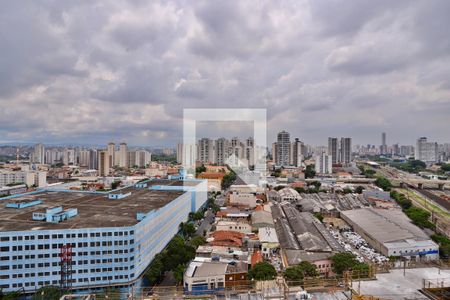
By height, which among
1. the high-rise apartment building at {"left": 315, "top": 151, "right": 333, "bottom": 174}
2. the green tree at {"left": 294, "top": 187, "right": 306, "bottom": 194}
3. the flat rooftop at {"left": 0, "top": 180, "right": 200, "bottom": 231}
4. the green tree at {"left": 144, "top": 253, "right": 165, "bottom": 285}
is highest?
the high-rise apartment building at {"left": 315, "top": 151, "right": 333, "bottom": 174}

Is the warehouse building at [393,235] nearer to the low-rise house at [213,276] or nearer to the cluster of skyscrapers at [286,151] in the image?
the low-rise house at [213,276]

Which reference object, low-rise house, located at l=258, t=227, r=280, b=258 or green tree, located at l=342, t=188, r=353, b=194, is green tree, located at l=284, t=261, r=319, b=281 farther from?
green tree, located at l=342, t=188, r=353, b=194

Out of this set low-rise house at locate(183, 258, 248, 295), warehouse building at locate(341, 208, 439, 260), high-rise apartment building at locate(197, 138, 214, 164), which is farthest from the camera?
high-rise apartment building at locate(197, 138, 214, 164)

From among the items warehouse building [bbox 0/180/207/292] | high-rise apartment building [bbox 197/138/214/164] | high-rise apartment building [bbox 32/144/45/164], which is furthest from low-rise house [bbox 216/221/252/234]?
high-rise apartment building [bbox 32/144/45/164]

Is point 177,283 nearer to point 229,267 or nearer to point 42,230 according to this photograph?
point 229,267

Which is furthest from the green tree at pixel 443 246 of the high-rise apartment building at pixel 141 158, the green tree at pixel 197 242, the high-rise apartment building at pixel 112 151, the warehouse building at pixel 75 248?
the high-rise apartment building at pixel 141 158

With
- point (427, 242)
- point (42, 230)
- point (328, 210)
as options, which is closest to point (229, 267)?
point (42, 230)

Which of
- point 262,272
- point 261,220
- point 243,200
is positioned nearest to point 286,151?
point 243,200

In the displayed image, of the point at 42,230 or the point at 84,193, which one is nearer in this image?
→ the point at 42,230
